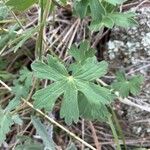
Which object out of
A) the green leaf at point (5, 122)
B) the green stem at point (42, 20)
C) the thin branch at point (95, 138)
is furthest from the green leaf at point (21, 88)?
the thin branch at point (95, 138)

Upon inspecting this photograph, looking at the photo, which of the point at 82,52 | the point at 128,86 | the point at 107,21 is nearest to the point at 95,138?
the point at 128,86

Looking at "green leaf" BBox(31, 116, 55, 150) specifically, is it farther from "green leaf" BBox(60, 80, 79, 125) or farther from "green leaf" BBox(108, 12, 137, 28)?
"green leaf" BBox(108, 12, 137, 28)

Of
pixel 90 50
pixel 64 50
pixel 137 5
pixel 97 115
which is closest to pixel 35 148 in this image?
pixel 97 115

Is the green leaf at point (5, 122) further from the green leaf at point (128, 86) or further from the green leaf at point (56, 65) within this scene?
the green leaf at point (128, 86)

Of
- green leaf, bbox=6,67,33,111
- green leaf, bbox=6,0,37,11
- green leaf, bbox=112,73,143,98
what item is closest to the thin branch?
green leaf, bbox=112,73,143,98

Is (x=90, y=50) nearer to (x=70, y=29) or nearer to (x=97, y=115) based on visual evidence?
(x=97, y=115)

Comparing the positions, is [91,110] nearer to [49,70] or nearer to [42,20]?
[49,70]
